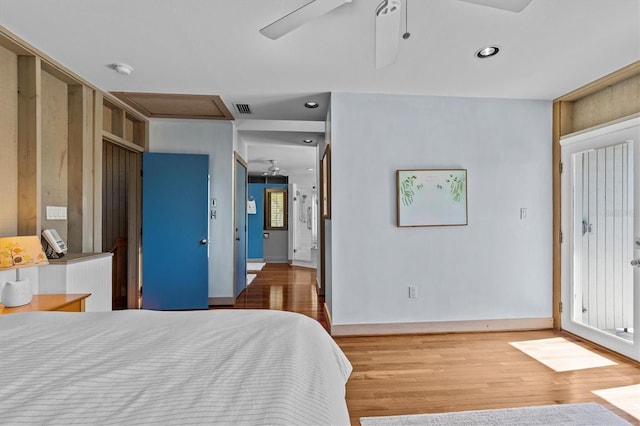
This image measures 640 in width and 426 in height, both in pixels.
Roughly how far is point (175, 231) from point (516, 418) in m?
3.76

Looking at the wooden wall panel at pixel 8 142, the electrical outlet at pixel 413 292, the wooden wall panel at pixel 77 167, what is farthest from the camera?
the electrical outlet at pixel 413 292

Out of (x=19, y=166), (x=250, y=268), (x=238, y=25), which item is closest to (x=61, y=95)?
(x=19, y=166)

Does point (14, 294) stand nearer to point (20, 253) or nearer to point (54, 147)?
point (20, 253)

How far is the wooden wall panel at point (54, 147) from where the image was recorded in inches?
104

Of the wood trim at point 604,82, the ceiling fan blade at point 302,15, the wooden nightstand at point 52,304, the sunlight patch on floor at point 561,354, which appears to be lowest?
the sunlight patch on floor at point 561,354

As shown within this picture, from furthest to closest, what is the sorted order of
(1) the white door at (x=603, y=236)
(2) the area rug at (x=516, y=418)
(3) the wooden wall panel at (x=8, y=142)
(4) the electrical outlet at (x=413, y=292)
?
(4) the electrical outlet at (x=413, y=292) → (1) the white door at (x=603, y=236) → (3) the wooden wall panel at (x=8, y=142) → (2) the area rug at (x=516, y=418)

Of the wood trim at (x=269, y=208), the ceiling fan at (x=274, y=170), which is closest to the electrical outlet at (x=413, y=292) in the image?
the ceiling fan at (x=274, y=170)

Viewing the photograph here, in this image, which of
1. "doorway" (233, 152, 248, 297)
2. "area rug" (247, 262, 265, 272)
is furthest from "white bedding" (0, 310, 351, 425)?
"area rug" (247, 262, 265, 272)

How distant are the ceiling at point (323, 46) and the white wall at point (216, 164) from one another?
0.95m

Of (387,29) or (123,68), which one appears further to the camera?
(123,68)

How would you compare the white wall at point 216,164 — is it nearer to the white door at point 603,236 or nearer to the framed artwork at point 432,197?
the framed artwork at point 432,197

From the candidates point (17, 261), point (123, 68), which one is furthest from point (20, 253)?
point (123, 68)

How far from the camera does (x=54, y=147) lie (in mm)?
2770

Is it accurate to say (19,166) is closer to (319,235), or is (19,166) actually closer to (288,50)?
(288,50)
